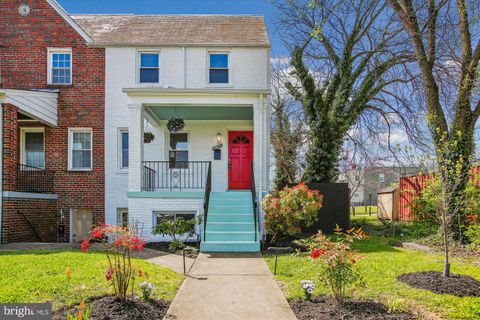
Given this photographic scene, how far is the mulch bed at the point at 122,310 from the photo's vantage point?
4.46 m

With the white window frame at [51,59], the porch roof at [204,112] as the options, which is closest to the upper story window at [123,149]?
the porch roof at [204,112]

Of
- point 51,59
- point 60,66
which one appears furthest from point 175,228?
point 51,59

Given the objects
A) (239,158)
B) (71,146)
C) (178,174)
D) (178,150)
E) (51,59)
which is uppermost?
(51,59)

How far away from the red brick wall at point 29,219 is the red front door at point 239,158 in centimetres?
636

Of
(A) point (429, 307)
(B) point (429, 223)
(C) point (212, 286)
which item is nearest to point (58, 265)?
(C) point (212, 286)

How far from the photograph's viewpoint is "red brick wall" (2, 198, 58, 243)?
10.8 m

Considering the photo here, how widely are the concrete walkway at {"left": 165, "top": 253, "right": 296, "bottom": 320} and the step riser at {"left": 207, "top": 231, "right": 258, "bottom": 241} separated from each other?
6.00ft

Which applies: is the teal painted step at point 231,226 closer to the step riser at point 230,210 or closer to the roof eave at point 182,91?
the step riser at point 230,210

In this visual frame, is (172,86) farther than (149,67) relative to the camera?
No

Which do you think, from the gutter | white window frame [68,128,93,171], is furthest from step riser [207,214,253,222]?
white window frame [68,128,93,171]

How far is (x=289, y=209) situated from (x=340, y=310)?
457 centimetres

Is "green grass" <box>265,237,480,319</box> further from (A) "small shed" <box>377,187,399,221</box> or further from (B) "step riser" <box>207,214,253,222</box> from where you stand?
(A) "small shed" <box>377,187,399,221</box>

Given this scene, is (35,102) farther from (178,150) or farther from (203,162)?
(203,162)

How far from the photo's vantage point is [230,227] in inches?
412
